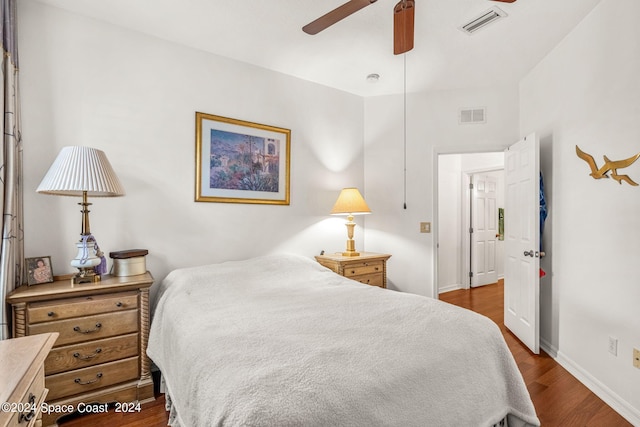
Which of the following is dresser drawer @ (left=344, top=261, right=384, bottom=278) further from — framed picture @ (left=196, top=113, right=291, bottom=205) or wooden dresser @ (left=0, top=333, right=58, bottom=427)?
wooden dresser @ (left=0, top=333, right=58, bottom=427)

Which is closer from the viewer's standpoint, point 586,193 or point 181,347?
point 181,347

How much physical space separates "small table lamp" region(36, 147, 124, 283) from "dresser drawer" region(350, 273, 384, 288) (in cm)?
216

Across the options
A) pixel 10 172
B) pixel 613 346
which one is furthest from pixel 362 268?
pixel 10 172

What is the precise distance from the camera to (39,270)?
1.98 m

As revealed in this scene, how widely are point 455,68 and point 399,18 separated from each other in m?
1.65

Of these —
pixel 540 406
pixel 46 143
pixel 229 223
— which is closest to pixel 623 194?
pixel 540 406

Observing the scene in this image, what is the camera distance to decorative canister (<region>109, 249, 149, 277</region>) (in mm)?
2145

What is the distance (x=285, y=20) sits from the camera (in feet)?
7.70

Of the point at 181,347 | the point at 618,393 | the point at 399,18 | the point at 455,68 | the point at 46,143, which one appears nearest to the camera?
the point at 181,347

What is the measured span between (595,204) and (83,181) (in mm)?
3337

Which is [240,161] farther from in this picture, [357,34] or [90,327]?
[90,327]

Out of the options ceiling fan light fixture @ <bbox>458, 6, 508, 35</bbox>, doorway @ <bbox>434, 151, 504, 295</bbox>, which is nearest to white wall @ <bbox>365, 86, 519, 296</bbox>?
ceiling fan light fixture @ <bbox>458, 6, 508, 35</bbox>

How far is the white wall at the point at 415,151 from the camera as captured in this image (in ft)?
11.4

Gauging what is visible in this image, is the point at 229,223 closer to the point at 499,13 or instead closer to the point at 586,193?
the point at 499,13
